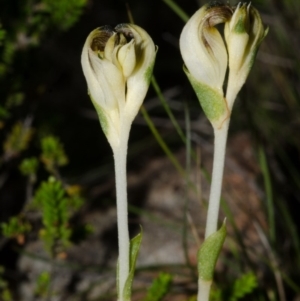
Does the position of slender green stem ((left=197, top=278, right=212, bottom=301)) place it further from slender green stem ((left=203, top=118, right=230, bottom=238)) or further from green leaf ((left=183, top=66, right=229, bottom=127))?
green leaf ((left=183, top=66, right=229, bottom=127))

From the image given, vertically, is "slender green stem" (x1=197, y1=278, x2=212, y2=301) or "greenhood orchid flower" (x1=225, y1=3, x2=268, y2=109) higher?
"greenhood orchid flower" (x1=225, y1=3, x2=268, y2=109)

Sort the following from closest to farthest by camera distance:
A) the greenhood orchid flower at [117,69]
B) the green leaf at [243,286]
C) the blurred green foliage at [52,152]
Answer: the greenhood orchid flower at [117,69], the green leaf at [243,286], the blurred green foliage at [52,152]

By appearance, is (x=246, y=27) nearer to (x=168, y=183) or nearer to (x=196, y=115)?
(x=168, y=183)

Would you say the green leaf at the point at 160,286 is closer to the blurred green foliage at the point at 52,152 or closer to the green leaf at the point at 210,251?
the green leaf at the point at 210,251

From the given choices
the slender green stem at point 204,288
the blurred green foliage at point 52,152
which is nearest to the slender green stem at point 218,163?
the slender green stem at point 204,288

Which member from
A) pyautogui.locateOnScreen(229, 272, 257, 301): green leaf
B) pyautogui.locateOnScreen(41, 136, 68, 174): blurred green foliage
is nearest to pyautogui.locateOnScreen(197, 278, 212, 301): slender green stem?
pyautogui.locateOnScreen(229, 272, 257, 301): green leaf

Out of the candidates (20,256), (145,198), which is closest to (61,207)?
(20,256)
